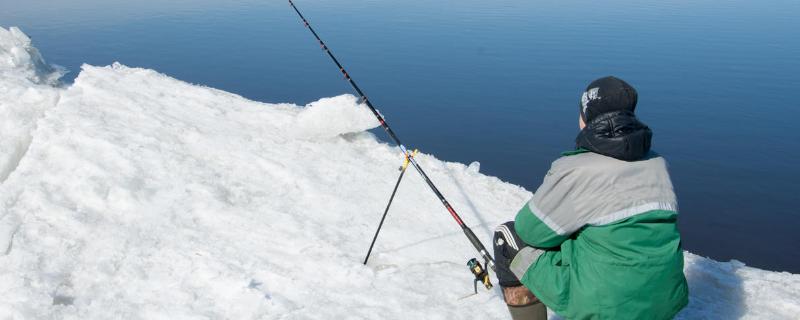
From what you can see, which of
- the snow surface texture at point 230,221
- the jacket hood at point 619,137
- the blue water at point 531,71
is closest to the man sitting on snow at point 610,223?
the jacket hood at point 619,137

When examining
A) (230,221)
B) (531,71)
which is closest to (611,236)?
(230,221)

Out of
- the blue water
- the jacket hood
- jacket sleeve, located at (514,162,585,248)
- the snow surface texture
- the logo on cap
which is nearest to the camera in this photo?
the jacket hood

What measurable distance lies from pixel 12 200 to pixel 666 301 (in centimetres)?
623

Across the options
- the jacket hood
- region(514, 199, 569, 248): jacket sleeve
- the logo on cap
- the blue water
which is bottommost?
the blue water

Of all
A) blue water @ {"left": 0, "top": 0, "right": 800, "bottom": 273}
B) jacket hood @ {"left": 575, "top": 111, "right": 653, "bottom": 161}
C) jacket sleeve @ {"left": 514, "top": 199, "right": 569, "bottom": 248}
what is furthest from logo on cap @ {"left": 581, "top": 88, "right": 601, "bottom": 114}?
blue water @ {"left": 0, "top": 0, "right": 800, "bottom": 273}

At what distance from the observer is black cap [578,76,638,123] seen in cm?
293

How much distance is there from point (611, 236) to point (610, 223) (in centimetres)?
8

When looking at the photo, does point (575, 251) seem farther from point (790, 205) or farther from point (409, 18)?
point (409, 18)

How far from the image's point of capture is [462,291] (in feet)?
16.1

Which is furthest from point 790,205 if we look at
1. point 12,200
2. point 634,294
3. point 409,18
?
point 409,18

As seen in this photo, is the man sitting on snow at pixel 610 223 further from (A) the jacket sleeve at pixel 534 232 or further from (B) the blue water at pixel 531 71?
(B) the blue water at pixel 531 71

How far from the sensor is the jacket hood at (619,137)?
8.97ft

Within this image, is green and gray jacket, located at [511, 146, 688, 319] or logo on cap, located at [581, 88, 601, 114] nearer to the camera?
green and gray jacket, located at [511, 146, 688, 319]

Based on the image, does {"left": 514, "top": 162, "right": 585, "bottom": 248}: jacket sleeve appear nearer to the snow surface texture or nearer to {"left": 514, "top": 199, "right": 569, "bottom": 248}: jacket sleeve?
{"left": 514, "top": 199, "right": 569, "bottom": 248}: jacket sleeve
